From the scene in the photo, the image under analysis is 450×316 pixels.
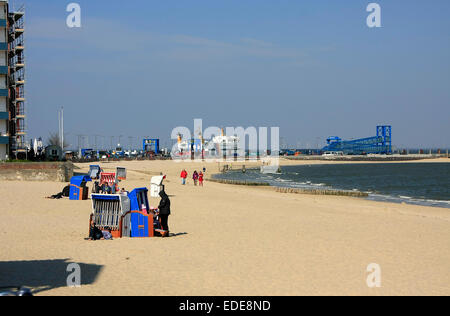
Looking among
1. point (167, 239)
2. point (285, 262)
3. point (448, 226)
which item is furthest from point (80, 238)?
point (448, 226)

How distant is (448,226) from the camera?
20.0m

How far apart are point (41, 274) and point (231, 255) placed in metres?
4.45

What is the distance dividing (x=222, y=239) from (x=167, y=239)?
1586 millimetres

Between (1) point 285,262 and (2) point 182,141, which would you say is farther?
(2) point 182,141

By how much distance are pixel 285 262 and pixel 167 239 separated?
13.7ft

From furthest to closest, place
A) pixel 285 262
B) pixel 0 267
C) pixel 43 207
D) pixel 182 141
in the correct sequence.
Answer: pixel 182 141 < pixel 43 207 < pixel 285 262 < pixel 0 267

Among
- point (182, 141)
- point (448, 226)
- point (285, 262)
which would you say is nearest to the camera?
point (285, 262)

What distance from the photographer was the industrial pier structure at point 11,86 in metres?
45.2
